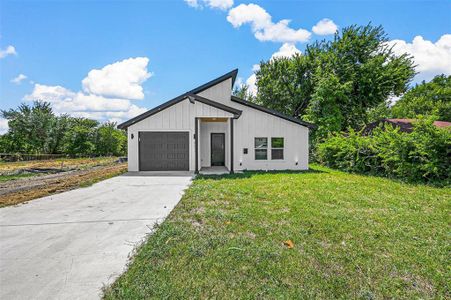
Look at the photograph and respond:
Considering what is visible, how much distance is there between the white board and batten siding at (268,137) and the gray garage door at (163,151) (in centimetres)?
283

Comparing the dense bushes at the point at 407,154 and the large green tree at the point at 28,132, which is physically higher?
the large green tree at the point at 28,132

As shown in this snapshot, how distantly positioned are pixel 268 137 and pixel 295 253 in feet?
32.1

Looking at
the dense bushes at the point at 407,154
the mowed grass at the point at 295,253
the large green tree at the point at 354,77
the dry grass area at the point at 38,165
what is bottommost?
the mowed grass at the point at 295,253

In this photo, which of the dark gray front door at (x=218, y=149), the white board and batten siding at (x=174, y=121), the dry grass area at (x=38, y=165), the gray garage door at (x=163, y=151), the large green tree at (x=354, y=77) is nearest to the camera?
the white board and batten siding at (x=174, y=121)

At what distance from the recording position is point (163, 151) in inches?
463

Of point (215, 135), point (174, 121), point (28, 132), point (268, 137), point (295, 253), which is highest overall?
point (28, 132)

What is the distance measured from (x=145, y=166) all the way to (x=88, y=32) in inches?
264

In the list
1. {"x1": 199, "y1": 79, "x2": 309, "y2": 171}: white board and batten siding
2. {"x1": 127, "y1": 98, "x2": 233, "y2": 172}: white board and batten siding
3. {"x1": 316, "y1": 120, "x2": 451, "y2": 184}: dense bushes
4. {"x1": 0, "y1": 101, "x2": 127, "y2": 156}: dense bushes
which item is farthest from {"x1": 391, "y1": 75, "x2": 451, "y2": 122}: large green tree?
{"x1": 0, "y1": 101, "x2": 127, "y2": 156}: dense bushes

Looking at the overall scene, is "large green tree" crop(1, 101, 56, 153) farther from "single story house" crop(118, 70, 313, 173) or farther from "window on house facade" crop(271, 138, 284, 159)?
"window on house facade" crop(271, 138, 284, 159)

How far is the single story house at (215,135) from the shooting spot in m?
11.3

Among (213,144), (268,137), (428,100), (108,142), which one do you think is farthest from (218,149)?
(428,100)

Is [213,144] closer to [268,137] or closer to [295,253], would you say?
[268,137]

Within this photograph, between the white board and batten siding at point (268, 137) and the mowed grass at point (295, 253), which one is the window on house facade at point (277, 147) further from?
the mowed grass at point (295, 253)

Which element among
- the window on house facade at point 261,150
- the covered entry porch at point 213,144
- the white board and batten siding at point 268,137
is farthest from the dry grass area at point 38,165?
the window on house facade at point 261,150
